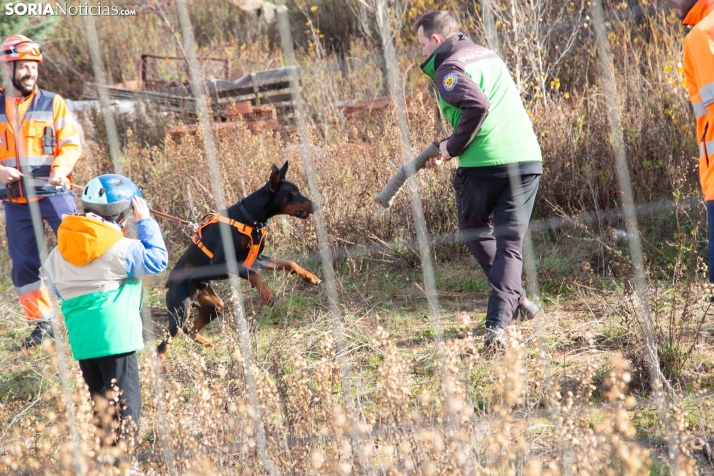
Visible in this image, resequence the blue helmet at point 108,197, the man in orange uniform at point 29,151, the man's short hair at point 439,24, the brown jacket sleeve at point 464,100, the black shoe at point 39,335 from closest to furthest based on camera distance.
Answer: the blue helmet at point 108,197, the brown jacket sleeve at point 464,100, the man's short hair at point 439,24, the man in orange uniform at point 29,151, the black shoe at point 39,335

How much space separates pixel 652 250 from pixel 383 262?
2075mm

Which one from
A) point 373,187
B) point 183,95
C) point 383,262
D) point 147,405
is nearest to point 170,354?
point 147,405

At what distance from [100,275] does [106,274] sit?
3 cm

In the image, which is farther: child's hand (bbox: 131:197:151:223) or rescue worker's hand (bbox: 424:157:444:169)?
rescue worker's hand (bbox: 424:157:444:169)

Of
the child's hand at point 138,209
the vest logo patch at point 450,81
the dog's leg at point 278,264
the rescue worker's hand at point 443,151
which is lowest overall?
the dog's leg at point 278,264

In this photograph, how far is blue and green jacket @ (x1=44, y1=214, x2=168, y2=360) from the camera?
3215mm

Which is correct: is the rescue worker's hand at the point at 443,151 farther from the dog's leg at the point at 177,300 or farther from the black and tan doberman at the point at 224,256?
the dog's leg at the point at 177,300

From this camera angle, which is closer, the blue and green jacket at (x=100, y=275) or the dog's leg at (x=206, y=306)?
the blue and green jacket at (x=100, y=275)

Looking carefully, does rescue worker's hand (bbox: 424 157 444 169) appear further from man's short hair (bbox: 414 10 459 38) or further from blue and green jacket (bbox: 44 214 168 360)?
blue and green jacket (bbox: 44 214 168 360)

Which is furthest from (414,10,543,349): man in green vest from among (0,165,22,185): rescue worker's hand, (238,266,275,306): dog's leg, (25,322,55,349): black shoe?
(25,322,55,349): black shoe

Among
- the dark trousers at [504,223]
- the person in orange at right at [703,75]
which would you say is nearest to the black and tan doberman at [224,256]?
the dark trousers at [504,223]

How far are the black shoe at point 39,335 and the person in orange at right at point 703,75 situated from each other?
432 centimetres

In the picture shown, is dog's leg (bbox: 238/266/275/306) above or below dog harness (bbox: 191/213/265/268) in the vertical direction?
below

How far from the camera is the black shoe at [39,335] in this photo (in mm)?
5121
